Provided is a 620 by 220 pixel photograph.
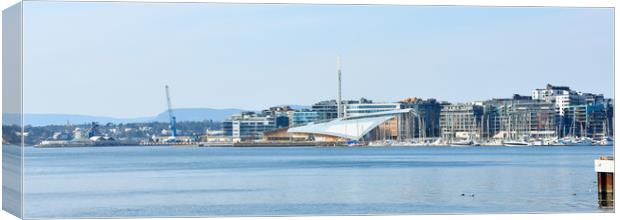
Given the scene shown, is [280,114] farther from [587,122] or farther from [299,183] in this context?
[299,183]

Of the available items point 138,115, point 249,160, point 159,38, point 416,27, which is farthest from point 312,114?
point 416,27

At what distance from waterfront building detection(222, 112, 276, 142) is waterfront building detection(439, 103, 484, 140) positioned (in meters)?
5.26

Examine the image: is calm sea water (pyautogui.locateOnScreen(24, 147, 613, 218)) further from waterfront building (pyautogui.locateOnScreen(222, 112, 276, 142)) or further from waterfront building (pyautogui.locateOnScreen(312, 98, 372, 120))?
waterfront building (pyautogui.locateOnScreen(312, 98, 372, 120))

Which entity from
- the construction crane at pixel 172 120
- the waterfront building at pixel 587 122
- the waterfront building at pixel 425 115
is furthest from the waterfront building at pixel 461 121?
the construction crane at pixel 172 120

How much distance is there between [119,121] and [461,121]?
1726cm

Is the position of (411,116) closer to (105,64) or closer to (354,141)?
(354,141)

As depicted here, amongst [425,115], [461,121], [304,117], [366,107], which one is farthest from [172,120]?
[461,121]

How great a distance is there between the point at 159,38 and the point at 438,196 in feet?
28.6

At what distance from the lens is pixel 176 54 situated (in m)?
30.6

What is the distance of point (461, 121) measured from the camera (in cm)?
4538

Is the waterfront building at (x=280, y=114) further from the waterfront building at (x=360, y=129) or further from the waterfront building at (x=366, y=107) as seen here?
the waterfront building at (x=366, y=107)

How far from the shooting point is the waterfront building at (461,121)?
41469mm

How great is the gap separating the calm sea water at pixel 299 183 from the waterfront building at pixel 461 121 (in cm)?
112

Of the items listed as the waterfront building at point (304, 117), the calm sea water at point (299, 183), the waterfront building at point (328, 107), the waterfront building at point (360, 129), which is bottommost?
the calm sea water at point (299, 183)
